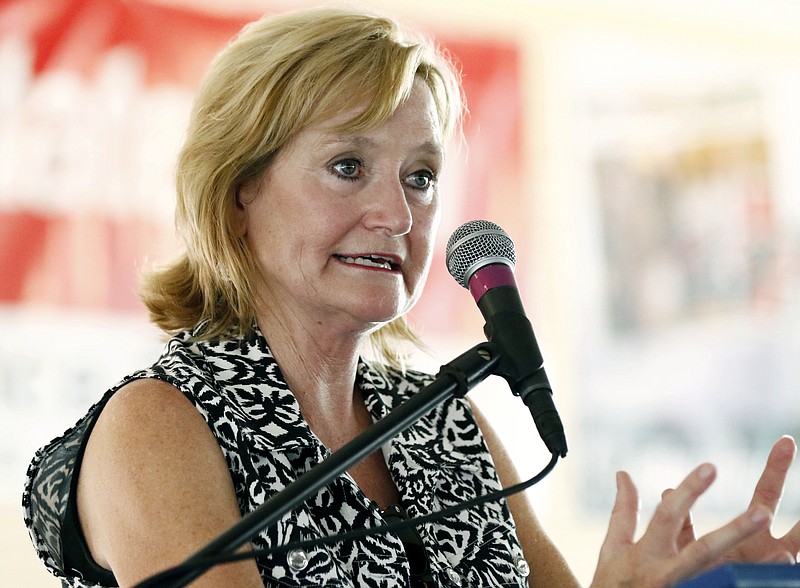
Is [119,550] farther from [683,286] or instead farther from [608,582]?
[683,286]

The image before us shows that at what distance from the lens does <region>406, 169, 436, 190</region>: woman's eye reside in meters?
1.84

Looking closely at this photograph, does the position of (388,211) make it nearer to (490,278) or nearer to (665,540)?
(490,278)

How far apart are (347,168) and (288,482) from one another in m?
0.54

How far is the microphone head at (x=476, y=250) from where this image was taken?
136cm

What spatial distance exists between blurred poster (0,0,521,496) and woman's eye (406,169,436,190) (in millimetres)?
1455

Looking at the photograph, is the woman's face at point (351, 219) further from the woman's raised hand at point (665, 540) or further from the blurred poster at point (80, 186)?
the blurred poster at point (80, 186)

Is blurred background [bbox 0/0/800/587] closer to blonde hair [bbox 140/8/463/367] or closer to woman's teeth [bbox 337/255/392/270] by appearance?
blonde hair [bbox 140/8/463/367]

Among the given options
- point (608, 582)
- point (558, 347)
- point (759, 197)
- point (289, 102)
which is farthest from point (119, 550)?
point (759, 197)

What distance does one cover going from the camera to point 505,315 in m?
1.27

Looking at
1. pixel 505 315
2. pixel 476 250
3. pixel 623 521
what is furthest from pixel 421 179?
pixel 623 521

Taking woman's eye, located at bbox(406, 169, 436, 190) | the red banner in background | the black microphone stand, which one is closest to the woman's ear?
woman's eye, located at bbox(406, 169, 436, 190)

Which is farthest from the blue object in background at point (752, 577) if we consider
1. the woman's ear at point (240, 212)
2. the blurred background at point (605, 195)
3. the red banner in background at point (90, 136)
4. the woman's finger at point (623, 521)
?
the blurred background at point (605, 195)

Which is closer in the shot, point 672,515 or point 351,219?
point 672,515

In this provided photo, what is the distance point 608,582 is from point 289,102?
96 cm
